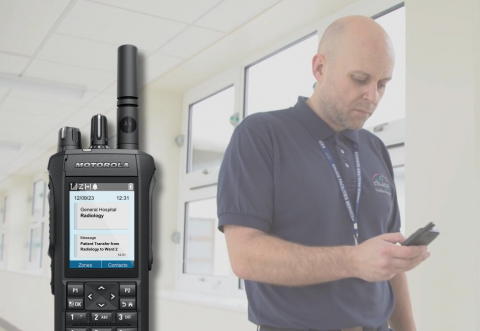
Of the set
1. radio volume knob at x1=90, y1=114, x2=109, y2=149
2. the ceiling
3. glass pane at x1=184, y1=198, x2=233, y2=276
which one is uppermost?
the ceiling

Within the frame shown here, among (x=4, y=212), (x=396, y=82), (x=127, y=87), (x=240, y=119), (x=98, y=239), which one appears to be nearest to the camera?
(x=127, y=87)

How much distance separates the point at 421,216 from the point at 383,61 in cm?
77

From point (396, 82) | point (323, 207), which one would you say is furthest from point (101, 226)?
point (396, 82)

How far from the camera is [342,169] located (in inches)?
46.3

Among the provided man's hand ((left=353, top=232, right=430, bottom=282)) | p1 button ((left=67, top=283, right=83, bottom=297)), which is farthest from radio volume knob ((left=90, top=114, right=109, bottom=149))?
man's hand ((left=353, top=232, right=430, bottom=282))

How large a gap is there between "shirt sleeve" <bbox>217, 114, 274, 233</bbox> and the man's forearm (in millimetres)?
45

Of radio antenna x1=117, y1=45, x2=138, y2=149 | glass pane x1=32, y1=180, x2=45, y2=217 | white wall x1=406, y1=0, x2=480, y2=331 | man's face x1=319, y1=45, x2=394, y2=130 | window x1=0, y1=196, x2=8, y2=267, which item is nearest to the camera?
radio antenna x1=117, y1=45, x2=138, y2=149

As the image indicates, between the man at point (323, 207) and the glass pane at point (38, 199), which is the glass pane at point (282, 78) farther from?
the glass pane at point (38, 199)

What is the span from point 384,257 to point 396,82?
151 centimetres

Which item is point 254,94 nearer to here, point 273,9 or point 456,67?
point 273,9

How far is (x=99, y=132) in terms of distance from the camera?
0.79 meters

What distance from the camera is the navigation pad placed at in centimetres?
80

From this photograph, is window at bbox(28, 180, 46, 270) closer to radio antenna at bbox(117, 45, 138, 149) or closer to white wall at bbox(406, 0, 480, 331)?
white wall at bbox(406, 0, 480, 331)

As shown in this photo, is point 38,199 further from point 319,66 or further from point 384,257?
point 384,257
